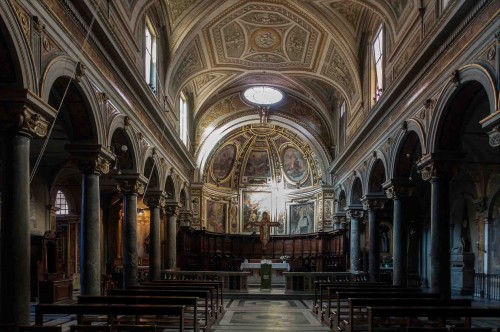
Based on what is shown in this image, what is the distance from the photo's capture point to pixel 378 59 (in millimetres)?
20984

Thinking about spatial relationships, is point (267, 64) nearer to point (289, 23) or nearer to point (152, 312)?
point (289, 23)

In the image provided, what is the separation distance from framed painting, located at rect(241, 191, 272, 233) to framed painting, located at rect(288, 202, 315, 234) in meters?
1.64

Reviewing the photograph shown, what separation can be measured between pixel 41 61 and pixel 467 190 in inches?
755

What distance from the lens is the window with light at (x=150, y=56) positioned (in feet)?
64.9

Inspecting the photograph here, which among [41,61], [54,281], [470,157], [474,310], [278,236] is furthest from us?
[278,236]

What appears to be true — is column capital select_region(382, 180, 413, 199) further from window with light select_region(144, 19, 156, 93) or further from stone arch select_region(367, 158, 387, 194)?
window with light select_region(144, 19, 156, 93)

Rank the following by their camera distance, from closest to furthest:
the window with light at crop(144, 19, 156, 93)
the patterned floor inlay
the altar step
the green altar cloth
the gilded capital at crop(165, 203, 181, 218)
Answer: the patterned floor inlay < the window with light at crop(144, 19, 156, 93) < the altar step < the green altar cloth < the gilded capital at crop(165, 203, 181, 218)

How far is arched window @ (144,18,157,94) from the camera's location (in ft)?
64.4

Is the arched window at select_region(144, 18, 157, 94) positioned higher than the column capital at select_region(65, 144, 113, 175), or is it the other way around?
the arched window at select_region(144, 18, 157, 94)

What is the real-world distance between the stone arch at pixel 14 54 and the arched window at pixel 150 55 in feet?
33.5

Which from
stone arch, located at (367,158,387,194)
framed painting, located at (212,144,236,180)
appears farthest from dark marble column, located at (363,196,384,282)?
framed painting, located at (212,144,236,180)

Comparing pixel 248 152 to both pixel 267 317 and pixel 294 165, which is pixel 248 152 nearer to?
pixel 294 165

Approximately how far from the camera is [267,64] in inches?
1128

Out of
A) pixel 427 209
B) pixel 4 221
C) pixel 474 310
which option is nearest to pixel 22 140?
pixel 4 221
